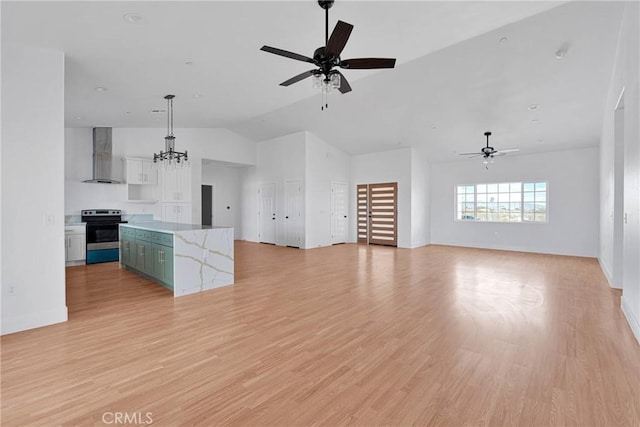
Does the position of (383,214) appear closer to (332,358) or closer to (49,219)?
(332,358)

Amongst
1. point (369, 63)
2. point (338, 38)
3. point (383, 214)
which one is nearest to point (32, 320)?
point (338, 38)

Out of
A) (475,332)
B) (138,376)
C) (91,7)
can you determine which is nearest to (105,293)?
(138,376)

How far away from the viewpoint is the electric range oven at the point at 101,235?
21.4ft

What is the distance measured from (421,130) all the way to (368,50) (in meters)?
4.20

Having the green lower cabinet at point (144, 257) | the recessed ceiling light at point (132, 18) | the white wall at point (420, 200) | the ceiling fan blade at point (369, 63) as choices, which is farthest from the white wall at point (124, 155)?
the ceiling fan blade at point (369, 63)

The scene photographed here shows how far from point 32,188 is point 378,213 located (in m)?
8.25

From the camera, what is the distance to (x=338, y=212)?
10.0 m

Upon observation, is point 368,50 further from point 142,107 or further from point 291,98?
point 142,107

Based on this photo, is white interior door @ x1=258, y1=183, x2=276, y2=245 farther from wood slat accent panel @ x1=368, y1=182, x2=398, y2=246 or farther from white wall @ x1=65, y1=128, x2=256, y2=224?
wood slat accent panel @ x1=368, y1=182, x2=398, y2=246

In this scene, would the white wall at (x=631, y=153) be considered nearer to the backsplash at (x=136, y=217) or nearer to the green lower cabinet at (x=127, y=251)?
the green lower cabinet at (x=127, y=251)

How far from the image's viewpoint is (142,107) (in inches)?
228

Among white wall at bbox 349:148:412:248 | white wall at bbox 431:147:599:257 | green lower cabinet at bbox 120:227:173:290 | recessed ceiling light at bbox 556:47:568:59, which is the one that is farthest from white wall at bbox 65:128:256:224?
recessed ceiling light at bbox 556:47:568:59

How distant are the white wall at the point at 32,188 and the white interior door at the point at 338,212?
726 cm

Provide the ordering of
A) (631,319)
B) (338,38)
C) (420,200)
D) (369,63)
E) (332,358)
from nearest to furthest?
(332,358) → (338,38) → (369,63) → (631,319) → (420,200)
